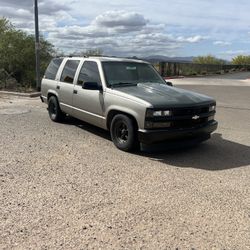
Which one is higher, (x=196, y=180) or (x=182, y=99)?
(x=182, y=99)

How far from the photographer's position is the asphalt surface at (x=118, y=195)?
3.92 m

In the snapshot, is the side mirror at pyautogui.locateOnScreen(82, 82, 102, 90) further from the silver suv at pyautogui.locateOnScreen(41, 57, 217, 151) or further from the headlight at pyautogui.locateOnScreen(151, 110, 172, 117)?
the headlight at pyautogui.locateOnScreen(151, 110, 172, 117)

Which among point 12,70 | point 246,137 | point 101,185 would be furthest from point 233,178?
point 12,70

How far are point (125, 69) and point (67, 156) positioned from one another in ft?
8.07

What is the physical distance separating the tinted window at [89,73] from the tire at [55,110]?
53.1 inches

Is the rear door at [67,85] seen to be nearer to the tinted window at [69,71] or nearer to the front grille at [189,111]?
the tinted window at [69,71]

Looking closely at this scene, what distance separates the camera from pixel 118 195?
5.03 meters

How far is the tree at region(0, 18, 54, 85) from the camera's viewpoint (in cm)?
1895

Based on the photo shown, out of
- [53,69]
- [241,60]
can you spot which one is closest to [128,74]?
[53,69]

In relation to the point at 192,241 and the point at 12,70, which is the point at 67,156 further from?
the point at 12,70

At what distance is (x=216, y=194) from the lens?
515 cm

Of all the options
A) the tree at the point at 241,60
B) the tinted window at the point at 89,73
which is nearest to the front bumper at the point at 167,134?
the tinted window at the point at 89,73

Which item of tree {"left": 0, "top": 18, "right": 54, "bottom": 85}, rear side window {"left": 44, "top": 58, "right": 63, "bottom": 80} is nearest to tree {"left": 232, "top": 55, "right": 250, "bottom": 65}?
tree {"left": 0, "top": 18, "right": 54, "bottom": 85}

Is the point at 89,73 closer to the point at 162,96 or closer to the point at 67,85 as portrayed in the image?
the point at 67,85
